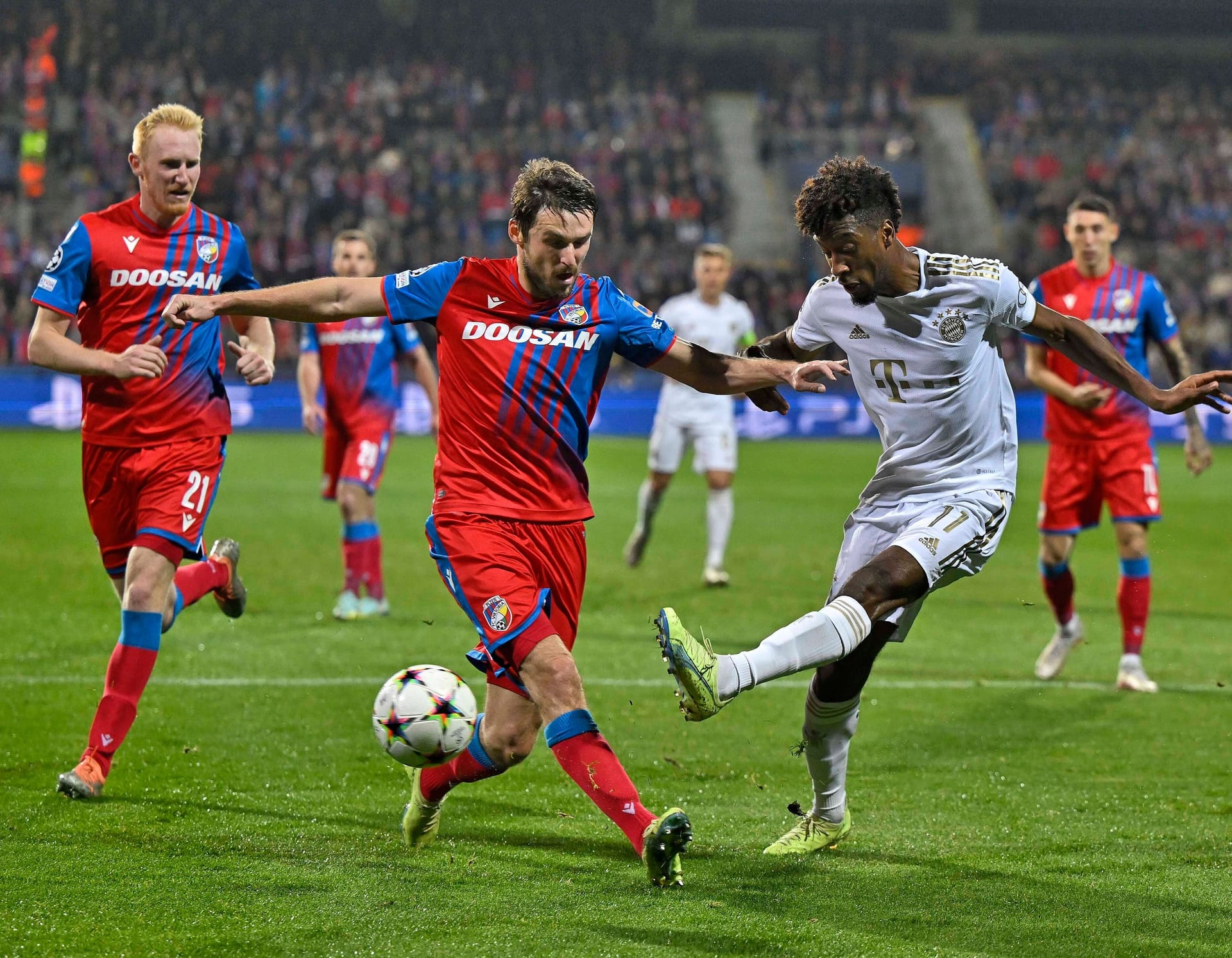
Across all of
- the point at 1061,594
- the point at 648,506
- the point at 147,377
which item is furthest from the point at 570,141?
the point at 147,377

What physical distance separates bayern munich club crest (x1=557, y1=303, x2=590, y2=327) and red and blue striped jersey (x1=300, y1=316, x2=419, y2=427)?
17.8ft

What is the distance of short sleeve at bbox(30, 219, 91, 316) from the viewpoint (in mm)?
5379

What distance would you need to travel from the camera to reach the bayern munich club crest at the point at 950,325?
4637 mm

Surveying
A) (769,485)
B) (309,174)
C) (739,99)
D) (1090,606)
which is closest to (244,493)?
(769,485)

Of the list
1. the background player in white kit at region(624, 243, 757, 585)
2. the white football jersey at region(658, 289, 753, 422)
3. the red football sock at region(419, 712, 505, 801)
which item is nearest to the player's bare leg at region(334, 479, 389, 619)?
the background player in white kit at region(624, 243, 757, 585)

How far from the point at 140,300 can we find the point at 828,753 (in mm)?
3055

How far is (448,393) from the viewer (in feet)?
15.2

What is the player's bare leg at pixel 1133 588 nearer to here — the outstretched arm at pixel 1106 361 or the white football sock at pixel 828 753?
the outstretched arm at pixel 1106 361

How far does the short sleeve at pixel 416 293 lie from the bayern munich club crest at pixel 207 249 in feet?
4.57

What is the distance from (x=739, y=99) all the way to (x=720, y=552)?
29.7 m

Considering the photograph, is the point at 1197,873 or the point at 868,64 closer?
the point at 1197,873

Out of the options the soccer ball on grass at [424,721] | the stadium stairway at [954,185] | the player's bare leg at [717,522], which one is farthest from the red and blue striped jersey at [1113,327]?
the stadium stairway at [954,185]

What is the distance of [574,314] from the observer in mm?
4562

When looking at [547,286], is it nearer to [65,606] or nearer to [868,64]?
[65,606]
